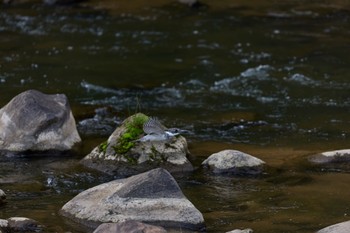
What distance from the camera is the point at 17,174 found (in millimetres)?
8867

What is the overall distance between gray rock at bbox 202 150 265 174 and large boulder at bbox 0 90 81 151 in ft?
5.48

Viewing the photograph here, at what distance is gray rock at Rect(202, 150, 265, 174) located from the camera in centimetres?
874

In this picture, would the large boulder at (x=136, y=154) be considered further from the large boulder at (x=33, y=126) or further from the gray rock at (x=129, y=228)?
the gray rock at (x=129, y=228)

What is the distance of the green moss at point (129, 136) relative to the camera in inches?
349

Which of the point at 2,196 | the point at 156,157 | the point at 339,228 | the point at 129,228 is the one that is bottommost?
the point at 156,157

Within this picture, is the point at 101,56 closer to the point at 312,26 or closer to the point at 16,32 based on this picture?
the point at 16,32

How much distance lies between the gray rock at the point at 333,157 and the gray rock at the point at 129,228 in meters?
2.97

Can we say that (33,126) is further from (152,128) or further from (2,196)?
(2,196)

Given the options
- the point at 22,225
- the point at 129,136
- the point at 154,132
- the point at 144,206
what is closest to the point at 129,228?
the point at 144,206

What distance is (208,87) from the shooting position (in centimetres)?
1268

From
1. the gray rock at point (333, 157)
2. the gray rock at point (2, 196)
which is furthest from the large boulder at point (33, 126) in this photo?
the gray rock at point (333, 157)

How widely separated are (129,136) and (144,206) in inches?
70.1

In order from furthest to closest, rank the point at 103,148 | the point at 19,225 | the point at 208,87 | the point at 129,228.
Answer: the point at 208,87 < the point at 103,148 < the point at 19,225 < the point at 129,228

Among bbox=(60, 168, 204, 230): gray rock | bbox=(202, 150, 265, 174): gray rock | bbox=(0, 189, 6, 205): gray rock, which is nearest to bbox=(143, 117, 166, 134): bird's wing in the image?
bbox=(202, 150, 265, 174): gray rock
